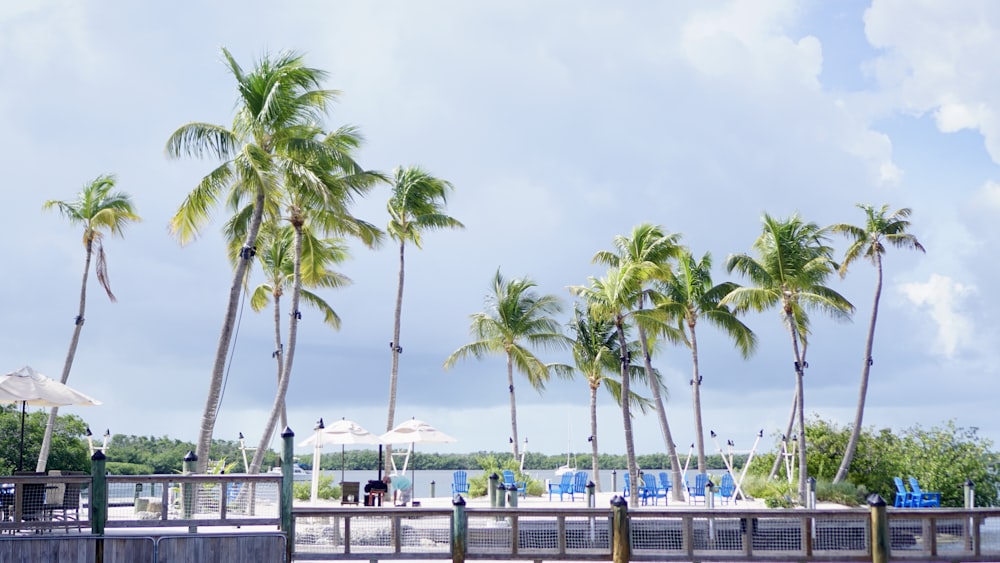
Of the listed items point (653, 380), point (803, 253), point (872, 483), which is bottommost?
point (872, 483)

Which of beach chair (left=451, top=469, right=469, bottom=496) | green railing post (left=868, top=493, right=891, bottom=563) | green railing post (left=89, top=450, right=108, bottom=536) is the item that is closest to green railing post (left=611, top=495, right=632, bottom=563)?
green railing post (left=868, top=493, right=891, bottom=563)

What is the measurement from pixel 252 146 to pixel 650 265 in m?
14.4

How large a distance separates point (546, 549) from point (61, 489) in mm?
7825

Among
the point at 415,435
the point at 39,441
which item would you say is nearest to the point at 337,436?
the point at 415,435

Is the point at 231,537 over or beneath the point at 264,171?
beneath

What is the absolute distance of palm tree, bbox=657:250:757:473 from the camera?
3528 cm

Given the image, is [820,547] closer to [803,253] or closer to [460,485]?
[460,485]

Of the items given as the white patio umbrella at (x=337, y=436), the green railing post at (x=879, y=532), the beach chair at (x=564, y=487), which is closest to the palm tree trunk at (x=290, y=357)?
the white patio umbrella at (x=337, y=436)

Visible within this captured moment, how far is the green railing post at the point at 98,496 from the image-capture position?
50.7 feet

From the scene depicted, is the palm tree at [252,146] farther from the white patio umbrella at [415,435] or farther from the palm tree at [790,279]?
the palm tree at [790,279]

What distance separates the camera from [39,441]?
42.2m

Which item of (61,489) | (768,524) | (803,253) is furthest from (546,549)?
(803,253)

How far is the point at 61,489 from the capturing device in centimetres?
1602

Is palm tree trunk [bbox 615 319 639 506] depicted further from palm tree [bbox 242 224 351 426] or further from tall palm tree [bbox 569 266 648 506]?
palm tree [bbox 242 224 351 426]
